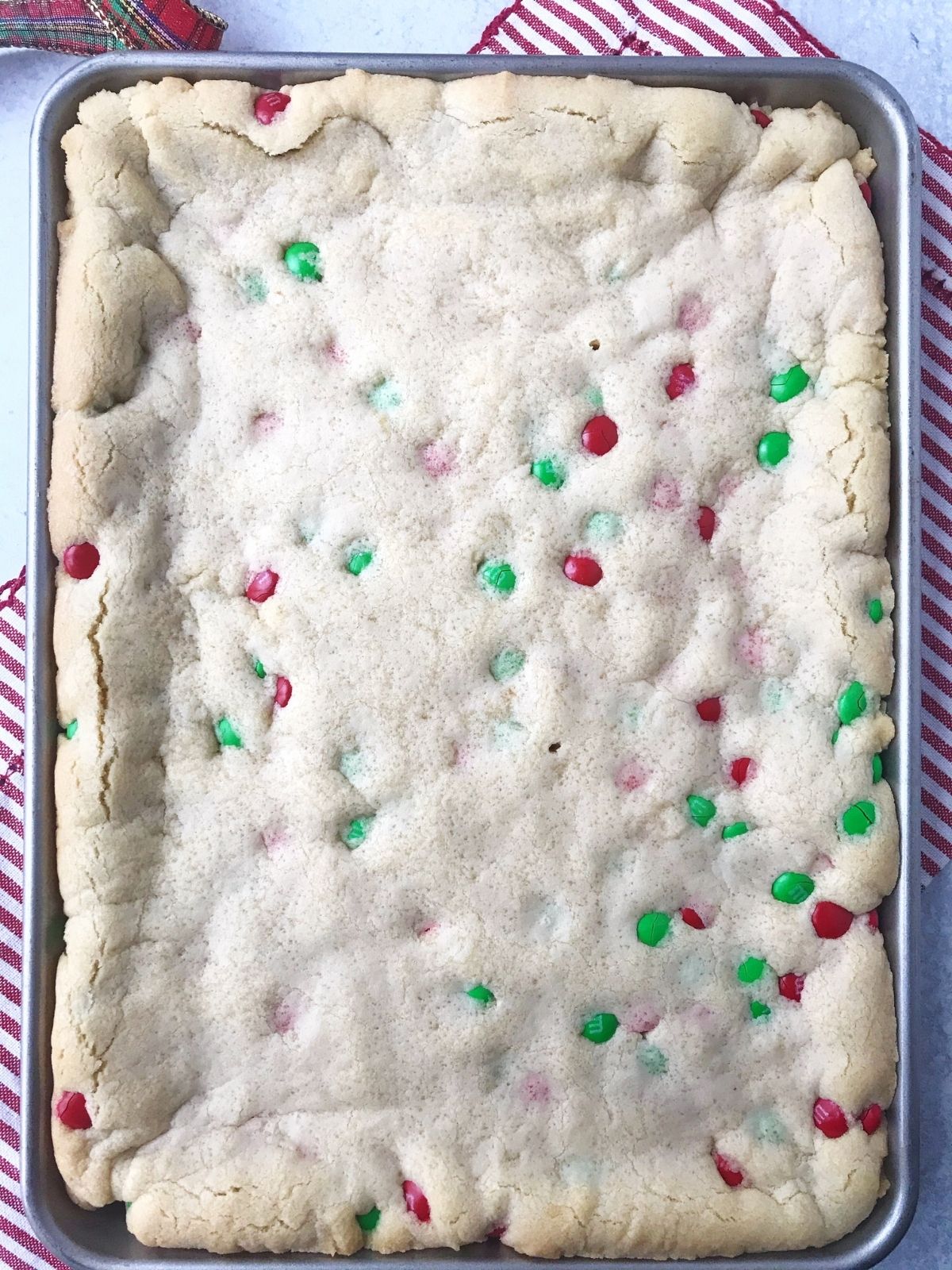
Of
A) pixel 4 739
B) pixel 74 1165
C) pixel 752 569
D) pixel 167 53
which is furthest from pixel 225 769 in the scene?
pixel 167 53

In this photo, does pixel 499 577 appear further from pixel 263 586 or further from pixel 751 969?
pixel 751 969

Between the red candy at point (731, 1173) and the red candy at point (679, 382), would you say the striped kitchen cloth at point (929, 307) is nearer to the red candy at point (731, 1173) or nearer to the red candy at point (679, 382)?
the red candy at point (679, 382)

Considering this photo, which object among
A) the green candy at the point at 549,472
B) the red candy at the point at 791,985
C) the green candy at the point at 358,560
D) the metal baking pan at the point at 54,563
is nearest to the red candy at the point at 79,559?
the metal baking pan at the point at 54,563

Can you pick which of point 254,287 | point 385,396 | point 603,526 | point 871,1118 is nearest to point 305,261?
point 254,287

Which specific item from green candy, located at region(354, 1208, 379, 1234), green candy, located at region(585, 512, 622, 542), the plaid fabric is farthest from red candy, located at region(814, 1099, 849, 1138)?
the plaid fabric

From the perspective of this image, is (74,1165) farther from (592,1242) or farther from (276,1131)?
(592,1242)

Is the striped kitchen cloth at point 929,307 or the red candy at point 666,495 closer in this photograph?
the red candy at point 666,495

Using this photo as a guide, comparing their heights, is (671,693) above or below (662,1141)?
above
